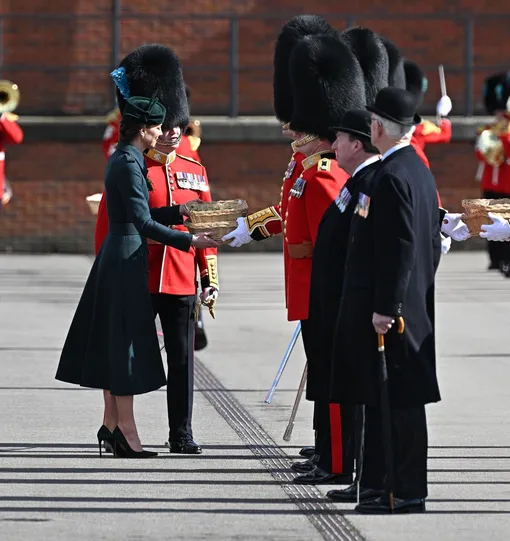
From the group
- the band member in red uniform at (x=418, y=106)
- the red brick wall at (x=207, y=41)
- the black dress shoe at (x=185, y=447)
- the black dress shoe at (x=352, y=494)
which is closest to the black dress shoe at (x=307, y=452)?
the black dress shoe at (x=185, y=447)

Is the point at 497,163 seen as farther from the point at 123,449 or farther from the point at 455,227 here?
the point at 123,449

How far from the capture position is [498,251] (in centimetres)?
1906

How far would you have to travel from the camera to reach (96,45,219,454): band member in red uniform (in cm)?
841

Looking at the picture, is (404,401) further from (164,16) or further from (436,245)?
(164,16)

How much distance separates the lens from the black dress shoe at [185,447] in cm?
→ 835

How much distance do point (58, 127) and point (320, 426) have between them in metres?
15.2

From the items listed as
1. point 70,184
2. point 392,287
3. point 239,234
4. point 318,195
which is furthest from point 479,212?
point 70,184

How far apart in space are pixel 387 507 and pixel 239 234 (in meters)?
1.75

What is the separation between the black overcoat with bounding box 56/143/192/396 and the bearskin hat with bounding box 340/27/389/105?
5.04 feet

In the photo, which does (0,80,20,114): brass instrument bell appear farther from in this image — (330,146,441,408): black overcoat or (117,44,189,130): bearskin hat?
(330,146,441,408): black overcoat

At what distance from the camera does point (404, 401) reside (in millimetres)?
6859

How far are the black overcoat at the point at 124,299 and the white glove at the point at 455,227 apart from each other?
129 cm

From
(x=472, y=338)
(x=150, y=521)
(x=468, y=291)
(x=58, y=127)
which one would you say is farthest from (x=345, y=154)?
(x=58, y=127)

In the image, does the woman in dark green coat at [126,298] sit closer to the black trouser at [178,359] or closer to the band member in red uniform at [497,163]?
the black trouser at [178,359]
